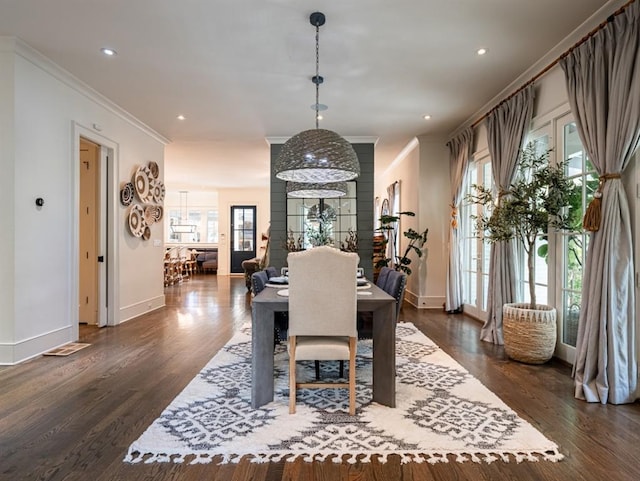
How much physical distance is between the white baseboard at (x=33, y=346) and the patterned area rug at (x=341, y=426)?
1.85 m

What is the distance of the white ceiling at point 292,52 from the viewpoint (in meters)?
3.00

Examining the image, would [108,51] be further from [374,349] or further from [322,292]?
[374,349]

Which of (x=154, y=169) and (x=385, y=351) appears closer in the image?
(x=385, y=351)

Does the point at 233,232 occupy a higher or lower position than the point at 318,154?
lower

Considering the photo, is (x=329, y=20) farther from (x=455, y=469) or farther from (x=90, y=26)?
(x=455, y=469)

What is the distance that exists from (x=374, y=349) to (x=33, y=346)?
3420 millimetres

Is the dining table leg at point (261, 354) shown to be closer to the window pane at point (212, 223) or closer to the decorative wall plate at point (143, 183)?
the decorative wall plate at point (143, 183)

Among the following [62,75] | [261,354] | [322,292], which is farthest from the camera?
[62,75]

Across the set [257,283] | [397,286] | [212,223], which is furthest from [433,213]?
[212,223]

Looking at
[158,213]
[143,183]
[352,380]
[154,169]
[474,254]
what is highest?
[154,169]

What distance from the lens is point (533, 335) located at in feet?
11.7

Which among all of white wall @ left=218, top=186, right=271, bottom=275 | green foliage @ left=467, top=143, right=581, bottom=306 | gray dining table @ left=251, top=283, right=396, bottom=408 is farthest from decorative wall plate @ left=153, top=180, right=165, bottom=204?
white wall @ left=218, top=186, right=271, bottom=275

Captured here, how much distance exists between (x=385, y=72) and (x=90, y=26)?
2807 millimetres

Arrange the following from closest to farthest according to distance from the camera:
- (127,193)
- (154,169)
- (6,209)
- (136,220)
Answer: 1. (6,209)
2. (127,193)
3. (136,220)
4. (154,169)
